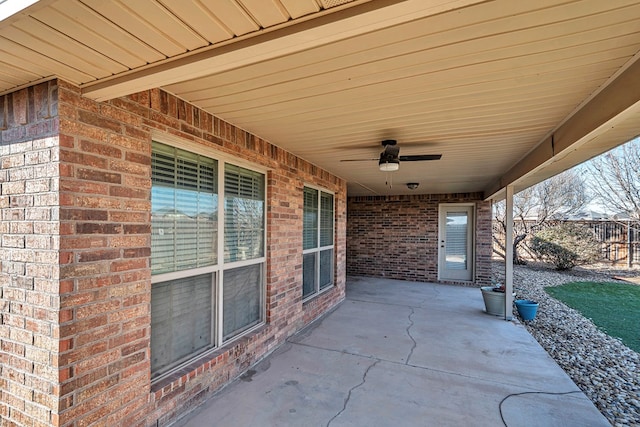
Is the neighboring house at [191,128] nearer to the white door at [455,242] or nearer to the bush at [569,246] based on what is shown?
the white door at [455,242]

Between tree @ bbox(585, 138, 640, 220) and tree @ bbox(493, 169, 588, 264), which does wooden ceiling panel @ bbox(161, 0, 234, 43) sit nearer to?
tree @ bbox(585, 138, 640, 220)

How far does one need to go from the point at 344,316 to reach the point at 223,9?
195 inches

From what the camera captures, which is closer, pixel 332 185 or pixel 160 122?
pixel 160 122

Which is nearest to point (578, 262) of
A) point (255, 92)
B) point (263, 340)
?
point (263, 340)

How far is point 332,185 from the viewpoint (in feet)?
19.1

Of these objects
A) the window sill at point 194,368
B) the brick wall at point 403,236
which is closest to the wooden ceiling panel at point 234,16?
the window sill at point 194,368

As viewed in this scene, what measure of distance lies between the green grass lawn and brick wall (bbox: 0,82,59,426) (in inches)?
251

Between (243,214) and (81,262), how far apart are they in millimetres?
1731

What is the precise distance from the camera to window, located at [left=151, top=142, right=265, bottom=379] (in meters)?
2.45

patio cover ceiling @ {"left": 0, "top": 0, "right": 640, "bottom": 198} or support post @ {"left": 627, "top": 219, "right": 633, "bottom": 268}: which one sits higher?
patio cover ceiling @ {"left": 0, "top": 0, "right": 640, "bottom": 198}

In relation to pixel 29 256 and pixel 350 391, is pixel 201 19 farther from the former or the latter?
pixel 350 391

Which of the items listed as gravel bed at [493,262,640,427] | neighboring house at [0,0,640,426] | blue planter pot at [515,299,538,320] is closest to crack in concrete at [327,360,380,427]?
neighboring house at [0,0,640,426]

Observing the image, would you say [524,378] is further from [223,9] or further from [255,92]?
[223,9]

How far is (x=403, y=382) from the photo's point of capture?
317 cm
